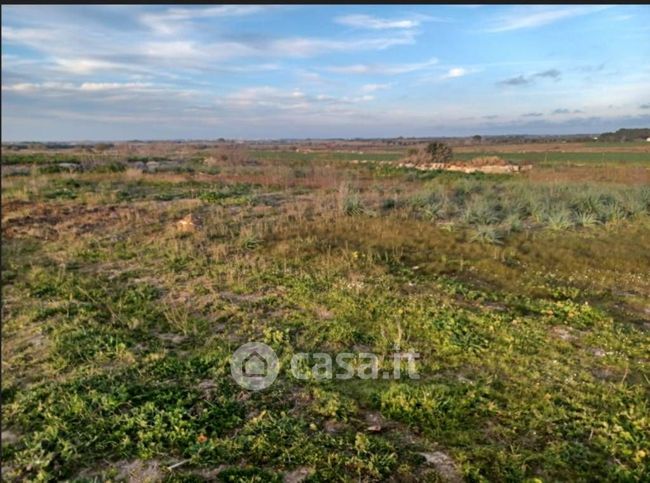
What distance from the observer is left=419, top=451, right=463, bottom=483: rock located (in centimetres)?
279

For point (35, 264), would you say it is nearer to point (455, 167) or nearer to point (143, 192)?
point (143, 192)

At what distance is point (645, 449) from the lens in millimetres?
2980

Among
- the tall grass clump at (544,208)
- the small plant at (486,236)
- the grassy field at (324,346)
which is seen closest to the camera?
the grassy field at (324,346)

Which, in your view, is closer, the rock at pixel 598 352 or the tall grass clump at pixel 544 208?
the rock at pixel 598 352

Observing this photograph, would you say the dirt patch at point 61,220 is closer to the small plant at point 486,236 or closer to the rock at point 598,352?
the small plant at point 486,236

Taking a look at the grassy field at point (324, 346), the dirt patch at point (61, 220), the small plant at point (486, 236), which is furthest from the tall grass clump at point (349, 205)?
the dirt patch at point (61, 220)

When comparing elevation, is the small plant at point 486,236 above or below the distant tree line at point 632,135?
below

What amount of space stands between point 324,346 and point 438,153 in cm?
3478

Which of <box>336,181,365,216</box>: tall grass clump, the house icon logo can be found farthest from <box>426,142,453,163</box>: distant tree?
the house icon logo

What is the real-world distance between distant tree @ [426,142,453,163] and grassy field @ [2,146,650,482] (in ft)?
89.2

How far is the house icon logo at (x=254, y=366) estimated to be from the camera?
3881mm

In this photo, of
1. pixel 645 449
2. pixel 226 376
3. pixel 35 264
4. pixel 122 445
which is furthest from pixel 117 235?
pixel 645 449

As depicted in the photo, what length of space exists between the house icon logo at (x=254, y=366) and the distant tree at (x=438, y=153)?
34096mm

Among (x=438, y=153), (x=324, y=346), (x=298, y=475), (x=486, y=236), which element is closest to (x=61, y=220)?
(x=324, y=346)
